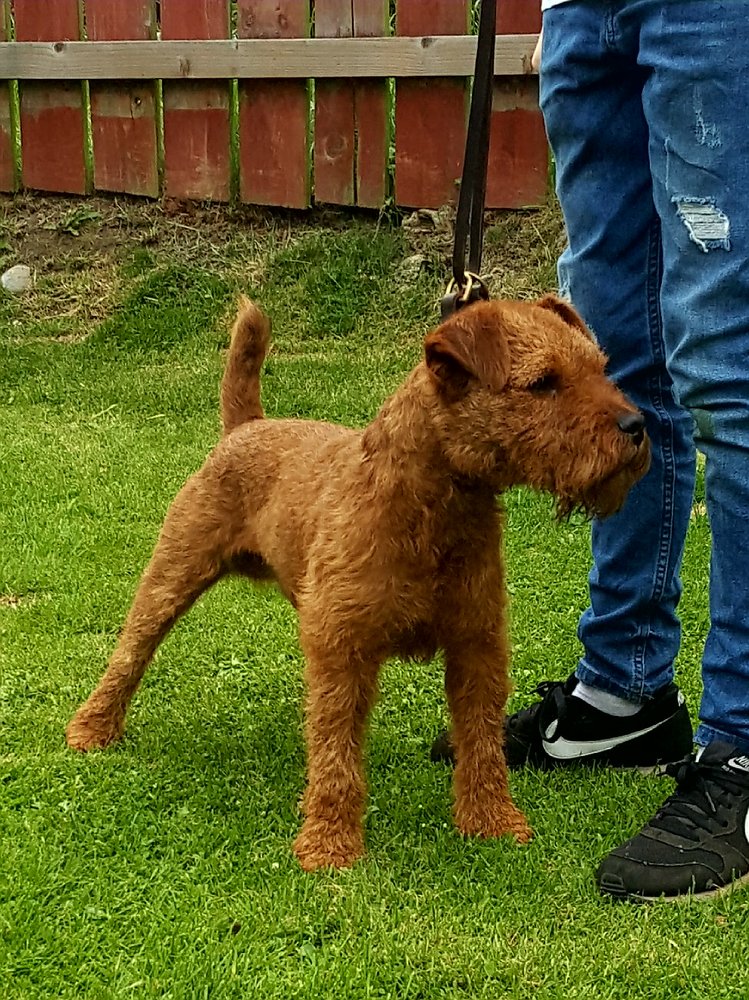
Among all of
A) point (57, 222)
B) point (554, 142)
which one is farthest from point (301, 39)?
point (554, 142)

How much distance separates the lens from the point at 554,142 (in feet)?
9.95

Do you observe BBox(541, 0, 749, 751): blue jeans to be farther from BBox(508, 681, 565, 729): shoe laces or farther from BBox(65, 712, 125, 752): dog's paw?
BBox(65, 712, 125, 752): dog's paw

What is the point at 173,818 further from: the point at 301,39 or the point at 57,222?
the point at 57,222

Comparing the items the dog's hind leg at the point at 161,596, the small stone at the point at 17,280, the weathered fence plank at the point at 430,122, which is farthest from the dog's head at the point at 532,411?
the small stone at the point at 17,280

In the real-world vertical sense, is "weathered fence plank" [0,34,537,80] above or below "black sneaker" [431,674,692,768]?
above

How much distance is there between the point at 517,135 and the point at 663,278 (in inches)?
194

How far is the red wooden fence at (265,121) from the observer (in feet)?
24.1

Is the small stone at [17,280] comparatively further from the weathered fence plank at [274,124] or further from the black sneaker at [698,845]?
the black sneaker at [698,845]

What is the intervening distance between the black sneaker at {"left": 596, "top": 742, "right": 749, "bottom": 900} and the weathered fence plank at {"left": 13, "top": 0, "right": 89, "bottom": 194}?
23.7 ft

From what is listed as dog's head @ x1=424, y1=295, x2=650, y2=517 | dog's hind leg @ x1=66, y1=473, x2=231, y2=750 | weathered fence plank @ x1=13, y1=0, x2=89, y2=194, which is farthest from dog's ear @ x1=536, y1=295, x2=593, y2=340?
weathered fence plank @ x1=13, y1=0, x2=89, y2=194

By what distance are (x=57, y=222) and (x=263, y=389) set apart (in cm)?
296

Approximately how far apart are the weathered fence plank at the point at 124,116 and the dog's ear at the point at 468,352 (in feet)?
20.7

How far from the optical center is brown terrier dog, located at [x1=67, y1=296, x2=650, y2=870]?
101 inches

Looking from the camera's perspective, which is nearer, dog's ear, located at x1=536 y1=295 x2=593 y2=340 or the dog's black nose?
the dog's black nose
